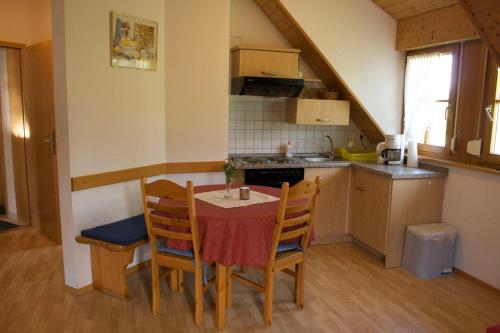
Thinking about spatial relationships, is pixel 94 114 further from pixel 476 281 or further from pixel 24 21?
pixel 476 281

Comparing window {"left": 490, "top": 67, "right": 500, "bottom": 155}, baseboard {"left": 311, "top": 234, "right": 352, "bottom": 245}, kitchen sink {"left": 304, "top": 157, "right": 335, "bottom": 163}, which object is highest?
window {"left": 490, "top": 67, "right": 500, "bottom": 155}

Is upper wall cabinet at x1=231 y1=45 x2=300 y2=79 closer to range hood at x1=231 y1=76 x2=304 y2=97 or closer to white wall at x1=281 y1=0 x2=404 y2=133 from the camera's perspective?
range hood at x1=231 y1=76 x2=304 y2=97

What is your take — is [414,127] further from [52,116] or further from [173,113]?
[52,116]

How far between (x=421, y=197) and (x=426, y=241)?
44 centimetres

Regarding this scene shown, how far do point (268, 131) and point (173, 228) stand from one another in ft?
7.15

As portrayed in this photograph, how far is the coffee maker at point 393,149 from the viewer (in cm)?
395

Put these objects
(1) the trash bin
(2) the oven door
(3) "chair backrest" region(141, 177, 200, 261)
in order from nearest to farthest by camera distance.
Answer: (3) "chair backrest" region(141, 177, 200, 261) < (1) the trash bin < (2) the oven door

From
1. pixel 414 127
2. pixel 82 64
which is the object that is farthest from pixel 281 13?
pixel 82 64

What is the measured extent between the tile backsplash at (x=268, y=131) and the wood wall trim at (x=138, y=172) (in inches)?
26.8

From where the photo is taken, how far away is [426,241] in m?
3.33

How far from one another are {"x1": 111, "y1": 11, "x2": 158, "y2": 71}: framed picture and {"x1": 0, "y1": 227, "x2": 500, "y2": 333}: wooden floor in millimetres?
1758

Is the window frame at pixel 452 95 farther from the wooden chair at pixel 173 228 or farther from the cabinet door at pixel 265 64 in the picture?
the wooden chair at pixel 173 228

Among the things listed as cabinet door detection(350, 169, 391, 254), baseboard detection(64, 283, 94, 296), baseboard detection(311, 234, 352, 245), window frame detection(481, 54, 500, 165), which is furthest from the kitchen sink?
baseboard detection(64, 283, 94, 296)

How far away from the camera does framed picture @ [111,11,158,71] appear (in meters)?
2.98
